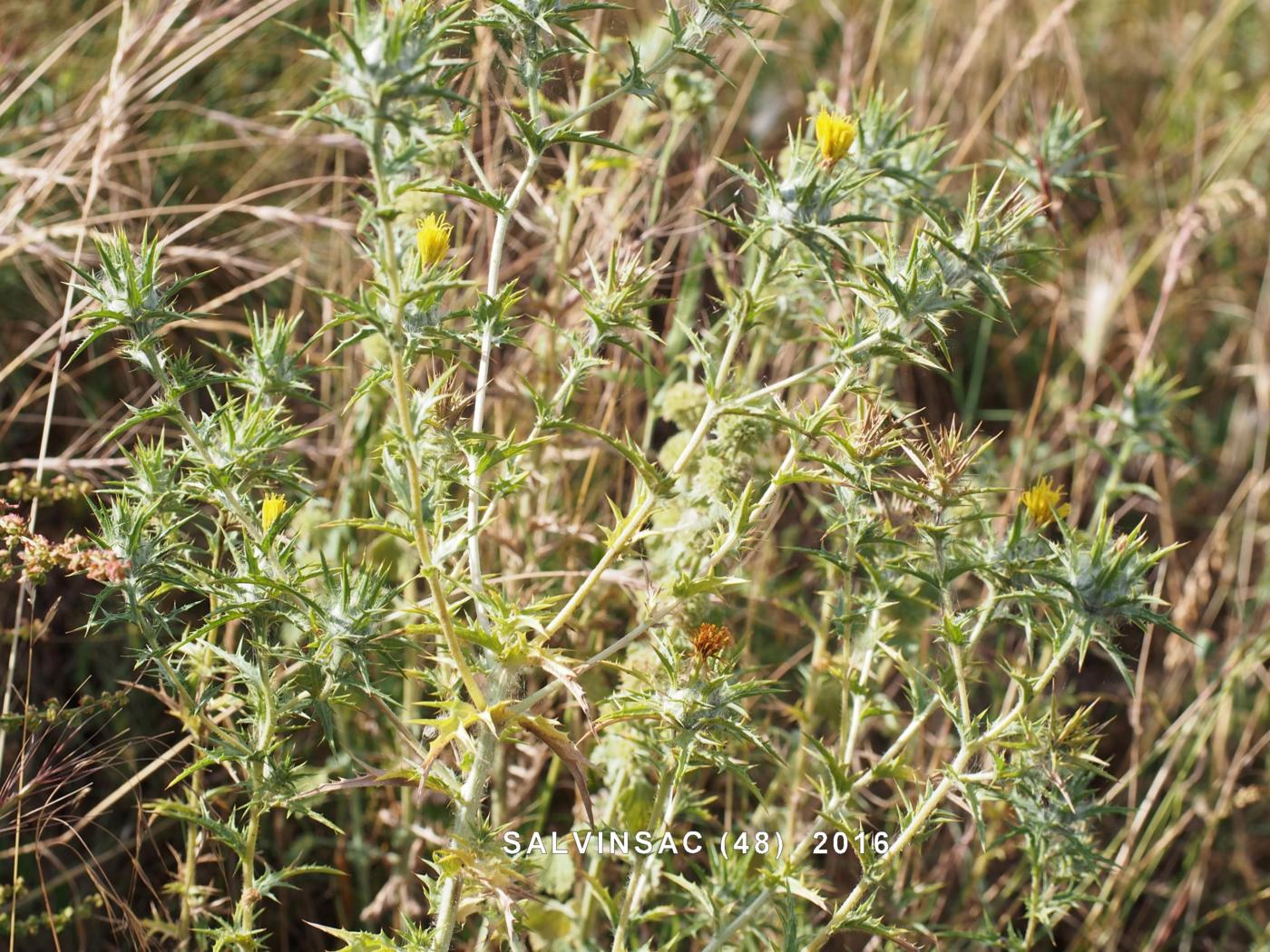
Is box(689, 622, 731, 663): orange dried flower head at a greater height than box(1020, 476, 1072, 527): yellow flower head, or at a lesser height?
lesser

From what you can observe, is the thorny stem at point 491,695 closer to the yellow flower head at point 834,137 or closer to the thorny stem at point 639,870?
the thorny stem at point 639,870

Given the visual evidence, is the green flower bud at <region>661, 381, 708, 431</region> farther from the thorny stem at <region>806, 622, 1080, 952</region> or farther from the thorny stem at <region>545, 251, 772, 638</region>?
the thorny stem at <region>806, 622, 1080, 952</region>

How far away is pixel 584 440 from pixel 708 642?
1.34 metres

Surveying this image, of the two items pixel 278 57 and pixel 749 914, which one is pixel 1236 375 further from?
pixel 278 57

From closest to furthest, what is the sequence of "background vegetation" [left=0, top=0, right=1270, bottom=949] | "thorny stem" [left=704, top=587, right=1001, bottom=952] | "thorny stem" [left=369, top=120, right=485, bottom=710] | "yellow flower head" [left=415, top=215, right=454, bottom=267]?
"thorny stem" [left=369, top=120, right=485, bottom=710]
"yellow flower head" [left=415, top=215, right=454, bottom=267]
"thorny stem" [left=704, top=587, right=1001, bottom=952]
"background vegetation" [left=0, top=0, right=1270, bottom=949]

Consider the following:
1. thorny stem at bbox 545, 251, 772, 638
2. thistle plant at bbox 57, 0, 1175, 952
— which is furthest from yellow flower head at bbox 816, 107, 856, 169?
thorny stem at bbox 545, 251, 772, 638

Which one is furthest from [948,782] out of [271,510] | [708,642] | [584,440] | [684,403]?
[584,440]

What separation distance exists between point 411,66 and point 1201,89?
14.2 ft

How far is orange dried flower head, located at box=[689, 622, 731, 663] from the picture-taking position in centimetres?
168

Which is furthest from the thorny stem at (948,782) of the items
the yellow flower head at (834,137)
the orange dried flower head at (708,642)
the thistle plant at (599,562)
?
the yellow flower head at (834,137)

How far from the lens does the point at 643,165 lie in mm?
2936

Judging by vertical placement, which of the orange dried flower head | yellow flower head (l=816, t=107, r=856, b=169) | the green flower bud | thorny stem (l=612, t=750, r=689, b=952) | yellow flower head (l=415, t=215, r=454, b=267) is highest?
yellow flower head (l=816, t=107, r=856, b=169)

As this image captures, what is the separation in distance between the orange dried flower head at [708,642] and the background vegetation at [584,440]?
14 cm

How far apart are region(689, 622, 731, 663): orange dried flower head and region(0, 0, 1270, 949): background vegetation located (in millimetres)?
137
